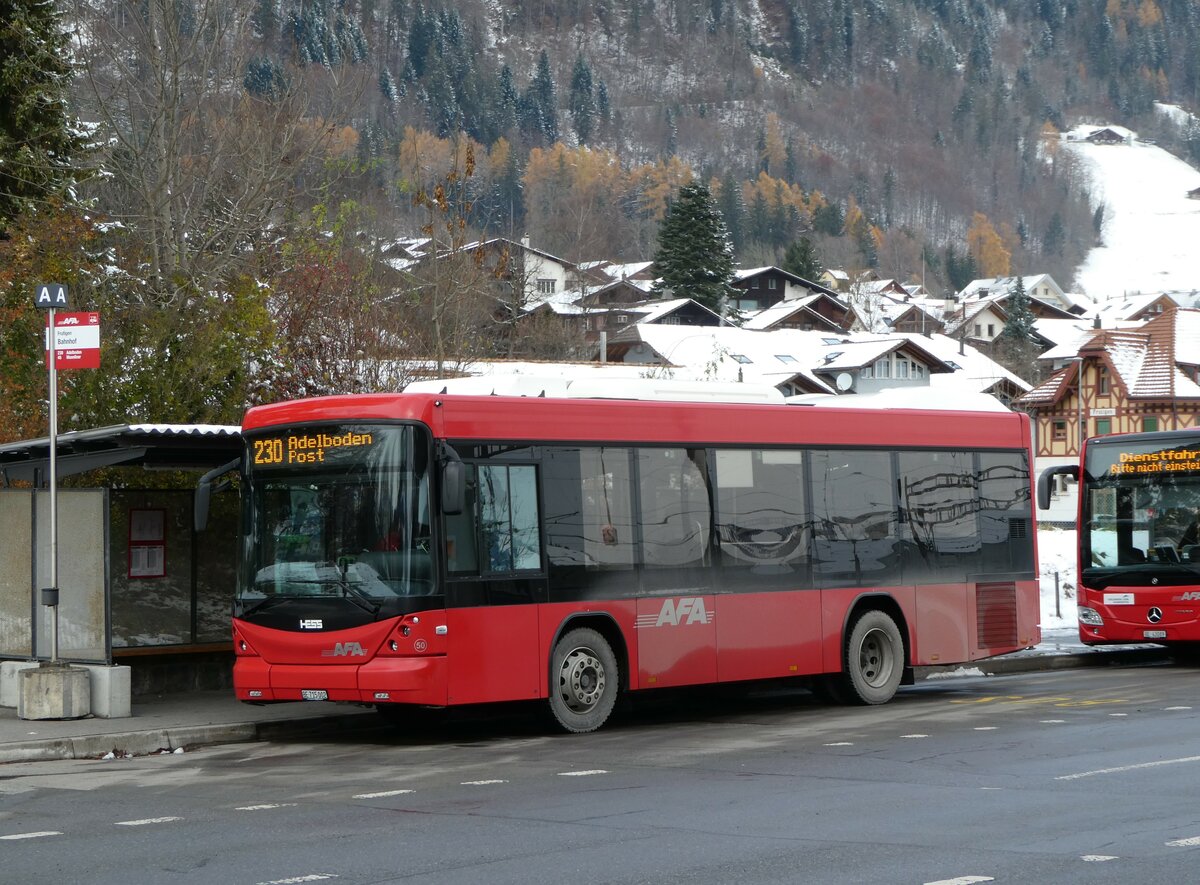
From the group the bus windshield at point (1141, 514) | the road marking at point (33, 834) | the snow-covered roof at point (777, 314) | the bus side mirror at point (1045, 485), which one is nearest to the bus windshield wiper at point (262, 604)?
the road marking at point (33, 834)

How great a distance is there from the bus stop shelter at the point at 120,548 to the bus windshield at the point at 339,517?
4.93 feet

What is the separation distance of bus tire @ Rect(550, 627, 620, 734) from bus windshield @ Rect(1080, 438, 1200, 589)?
10213mm

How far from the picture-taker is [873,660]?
18219mm

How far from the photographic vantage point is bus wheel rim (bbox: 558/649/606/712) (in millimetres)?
15086

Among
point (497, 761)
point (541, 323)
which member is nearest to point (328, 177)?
point (497, 761)

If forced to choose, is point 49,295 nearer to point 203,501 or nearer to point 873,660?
point 203,501

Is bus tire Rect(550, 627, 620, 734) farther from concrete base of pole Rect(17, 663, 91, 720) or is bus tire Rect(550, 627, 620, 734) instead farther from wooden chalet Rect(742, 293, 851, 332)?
wooden chalet Rect(742, 293, 851, 332)

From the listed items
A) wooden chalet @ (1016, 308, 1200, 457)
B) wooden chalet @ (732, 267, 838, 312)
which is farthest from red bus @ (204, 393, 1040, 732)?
wooden chalet @ (732, 267, 838, 312)

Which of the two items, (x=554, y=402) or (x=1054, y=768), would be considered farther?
(x=554, y=402)

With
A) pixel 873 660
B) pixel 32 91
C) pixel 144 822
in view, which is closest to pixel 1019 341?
pixel 32 91

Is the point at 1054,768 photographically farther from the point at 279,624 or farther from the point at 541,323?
the point at 541,323

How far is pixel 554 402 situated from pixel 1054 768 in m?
5.38

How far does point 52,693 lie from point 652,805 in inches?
276

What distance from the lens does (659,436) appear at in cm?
1594
